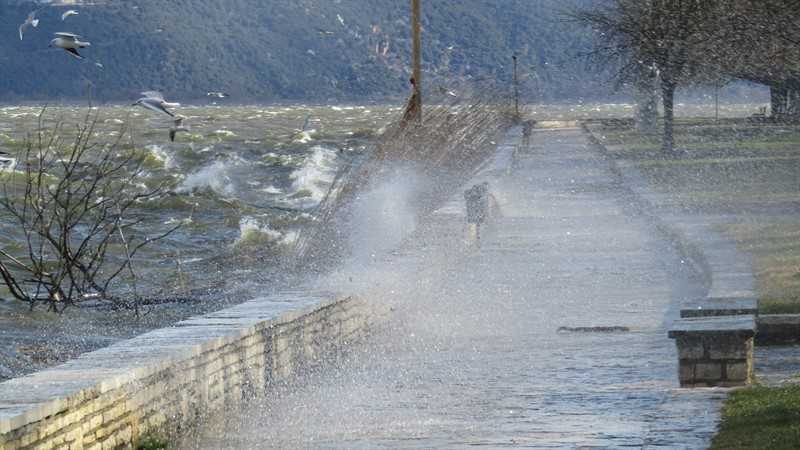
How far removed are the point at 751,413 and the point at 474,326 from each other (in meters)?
5.58

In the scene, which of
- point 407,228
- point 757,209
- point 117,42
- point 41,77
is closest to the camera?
point 407,228

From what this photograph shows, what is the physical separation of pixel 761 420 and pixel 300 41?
145373 mm

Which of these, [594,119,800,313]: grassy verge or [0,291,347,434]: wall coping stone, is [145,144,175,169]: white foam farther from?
[0,291,347,434]: wall coping stone

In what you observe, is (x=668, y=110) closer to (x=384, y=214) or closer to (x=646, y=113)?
(x=646, y=113)

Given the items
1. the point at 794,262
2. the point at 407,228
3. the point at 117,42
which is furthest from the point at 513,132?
the point at 117,42

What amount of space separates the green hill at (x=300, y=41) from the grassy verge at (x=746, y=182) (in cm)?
7660

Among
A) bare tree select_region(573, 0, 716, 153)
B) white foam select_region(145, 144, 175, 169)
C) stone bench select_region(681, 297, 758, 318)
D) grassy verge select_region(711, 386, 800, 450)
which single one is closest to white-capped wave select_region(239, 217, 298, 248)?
bare tree select_region(573, 0, 716, 153)

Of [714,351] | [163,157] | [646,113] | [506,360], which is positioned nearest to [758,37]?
[506,360]

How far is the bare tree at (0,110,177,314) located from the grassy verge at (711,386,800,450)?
4703mm

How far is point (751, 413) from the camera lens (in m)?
8.88

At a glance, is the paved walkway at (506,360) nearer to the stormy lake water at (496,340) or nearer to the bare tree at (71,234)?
the stormy lake water at (496,340)

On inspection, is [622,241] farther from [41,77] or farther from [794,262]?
[41,77]

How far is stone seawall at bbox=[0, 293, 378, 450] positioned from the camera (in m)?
7.76

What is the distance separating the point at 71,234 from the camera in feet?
103
